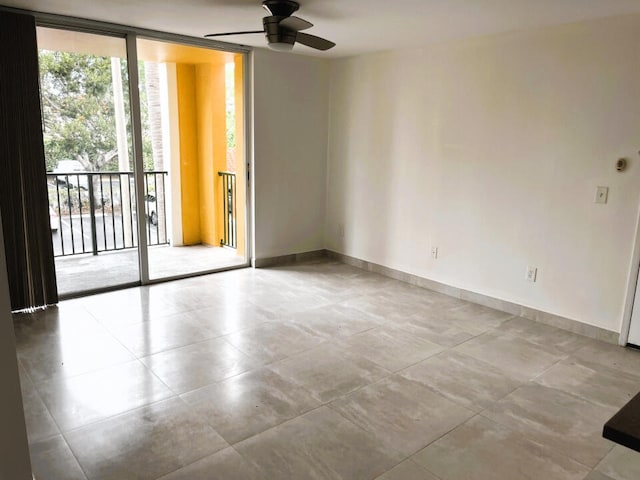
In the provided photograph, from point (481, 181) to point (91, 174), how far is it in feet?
13.3

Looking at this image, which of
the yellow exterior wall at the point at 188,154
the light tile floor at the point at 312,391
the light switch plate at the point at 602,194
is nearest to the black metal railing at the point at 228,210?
the yellow exterior wall at the point at 188,154

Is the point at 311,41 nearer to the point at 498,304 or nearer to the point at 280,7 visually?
the point at 280,7

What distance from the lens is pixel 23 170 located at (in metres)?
3.52

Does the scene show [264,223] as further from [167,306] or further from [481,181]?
[481,181]

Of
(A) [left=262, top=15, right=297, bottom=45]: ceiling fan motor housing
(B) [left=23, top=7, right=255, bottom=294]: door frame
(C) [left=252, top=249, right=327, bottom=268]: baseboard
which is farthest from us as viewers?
(C) [left=252, top=249, right=327, bottom=268]: baseboard

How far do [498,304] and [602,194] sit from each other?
1.23 metres

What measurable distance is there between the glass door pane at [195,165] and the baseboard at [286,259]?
8.6 inches

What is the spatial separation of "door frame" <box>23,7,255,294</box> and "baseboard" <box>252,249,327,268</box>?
169 mm

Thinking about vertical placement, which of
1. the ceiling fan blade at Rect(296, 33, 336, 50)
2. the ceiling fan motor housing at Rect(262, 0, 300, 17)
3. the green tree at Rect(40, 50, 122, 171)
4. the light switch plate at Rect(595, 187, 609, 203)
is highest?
the ceiling fan motor housing at Rect(262, 0, 300, 17)

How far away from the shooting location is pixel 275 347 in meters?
3.16

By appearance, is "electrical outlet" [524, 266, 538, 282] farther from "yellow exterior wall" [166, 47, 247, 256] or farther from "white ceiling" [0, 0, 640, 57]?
"yellow exterior wall" [166, 47, 247, 256]

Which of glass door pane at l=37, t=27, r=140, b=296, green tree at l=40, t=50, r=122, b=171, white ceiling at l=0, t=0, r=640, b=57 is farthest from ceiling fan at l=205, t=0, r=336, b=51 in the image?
green tree at l=40, t=50, r=122, b=171

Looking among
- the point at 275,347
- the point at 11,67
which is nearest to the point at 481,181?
the point at 275,347

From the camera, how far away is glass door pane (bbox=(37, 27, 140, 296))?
384cm
